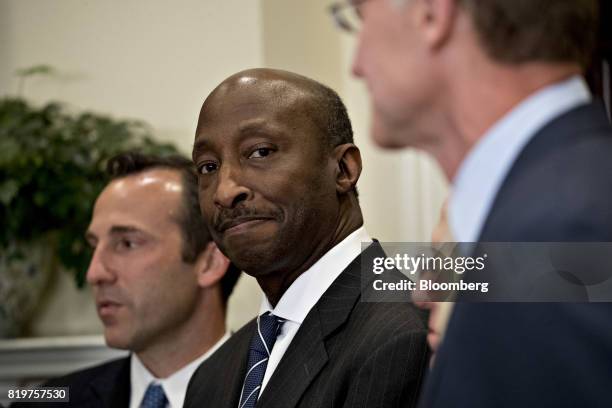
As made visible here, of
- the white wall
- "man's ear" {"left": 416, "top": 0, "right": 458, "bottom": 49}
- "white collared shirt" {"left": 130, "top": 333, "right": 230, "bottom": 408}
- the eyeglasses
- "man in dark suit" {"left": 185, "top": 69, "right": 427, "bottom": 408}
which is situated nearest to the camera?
"man's ear" {"left": 416, "top": 0, "right": 458, "bottom": 49}

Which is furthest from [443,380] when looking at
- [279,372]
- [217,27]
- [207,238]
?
[217,27]

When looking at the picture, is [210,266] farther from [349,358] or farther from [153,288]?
[349,358]

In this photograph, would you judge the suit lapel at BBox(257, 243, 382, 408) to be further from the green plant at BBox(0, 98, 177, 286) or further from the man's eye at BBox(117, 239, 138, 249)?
the green plant at BBox(0, 98, 177, 286)

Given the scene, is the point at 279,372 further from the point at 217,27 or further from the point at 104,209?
the point at 217,27

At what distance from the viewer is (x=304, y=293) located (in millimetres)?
Result: 1652

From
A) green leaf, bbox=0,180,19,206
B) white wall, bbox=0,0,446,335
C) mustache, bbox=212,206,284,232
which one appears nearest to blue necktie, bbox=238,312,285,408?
mustache, bbox=212,206,284,232

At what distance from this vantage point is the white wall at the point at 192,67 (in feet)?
10.0

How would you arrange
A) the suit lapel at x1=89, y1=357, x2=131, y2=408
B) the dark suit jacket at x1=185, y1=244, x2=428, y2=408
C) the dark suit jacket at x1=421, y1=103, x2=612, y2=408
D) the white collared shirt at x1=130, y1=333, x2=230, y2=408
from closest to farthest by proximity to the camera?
the dark suit jacket at x1=421, y1=103, x2=612, y2=408
the dark suit jacket at x1=185, y1=244, x2=428, y2=408
the white collared shirt at x1=130, y1=333, x2=230, y2=408
the suit lapel at x1=89, y1=357, x2=131, y2=408

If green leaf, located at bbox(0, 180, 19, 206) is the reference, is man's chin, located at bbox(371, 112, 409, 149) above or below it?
above

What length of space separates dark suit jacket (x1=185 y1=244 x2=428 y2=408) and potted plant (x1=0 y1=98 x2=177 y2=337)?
5.49 feet

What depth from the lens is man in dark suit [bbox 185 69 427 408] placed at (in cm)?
155

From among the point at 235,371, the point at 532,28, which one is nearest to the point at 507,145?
the point at 532,28

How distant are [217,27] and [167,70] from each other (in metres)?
0.27

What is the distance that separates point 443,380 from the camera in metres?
0.79
